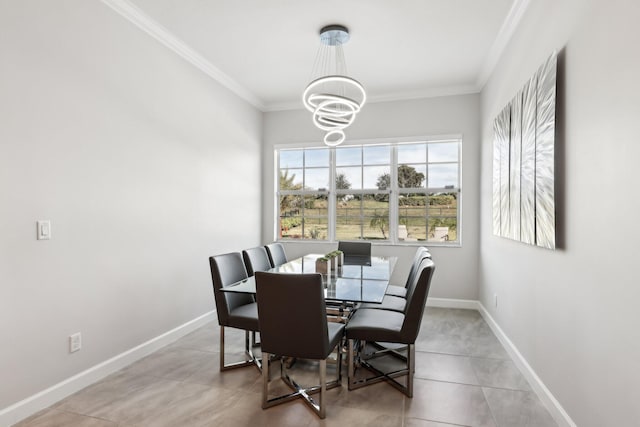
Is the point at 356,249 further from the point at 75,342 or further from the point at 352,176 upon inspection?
the point at 75,342

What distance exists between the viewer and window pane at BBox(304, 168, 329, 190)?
5.31 metres

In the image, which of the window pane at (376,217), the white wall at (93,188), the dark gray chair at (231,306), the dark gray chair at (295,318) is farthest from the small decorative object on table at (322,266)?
the window pane at (376,217)

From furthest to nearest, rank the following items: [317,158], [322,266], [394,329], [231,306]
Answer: [317,158] < [322,266] < [231,306] < [394,329]

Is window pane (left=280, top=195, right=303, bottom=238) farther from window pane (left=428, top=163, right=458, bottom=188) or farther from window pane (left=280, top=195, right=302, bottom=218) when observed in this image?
window pane (left=428, top=163, right=458, bottom=188)

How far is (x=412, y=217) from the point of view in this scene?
4941 millimetres

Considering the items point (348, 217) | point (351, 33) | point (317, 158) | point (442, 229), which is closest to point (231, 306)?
point (351, 33)

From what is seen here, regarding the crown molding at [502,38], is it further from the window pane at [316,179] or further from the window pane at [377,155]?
the window pane at [316,179]

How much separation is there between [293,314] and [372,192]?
10.7 ft

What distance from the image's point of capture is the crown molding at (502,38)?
9.29 ft

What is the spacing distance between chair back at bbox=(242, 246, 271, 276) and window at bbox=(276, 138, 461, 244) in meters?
1.84

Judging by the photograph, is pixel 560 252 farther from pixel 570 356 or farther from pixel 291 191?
pixel 291 191

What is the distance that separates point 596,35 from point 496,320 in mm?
2752

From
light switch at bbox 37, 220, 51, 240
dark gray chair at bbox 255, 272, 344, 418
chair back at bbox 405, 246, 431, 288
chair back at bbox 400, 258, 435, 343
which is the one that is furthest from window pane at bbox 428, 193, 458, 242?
light switch at bbox 37, 220, 51, 240

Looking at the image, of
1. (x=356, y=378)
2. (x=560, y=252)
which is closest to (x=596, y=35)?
(x=560, y=252)
